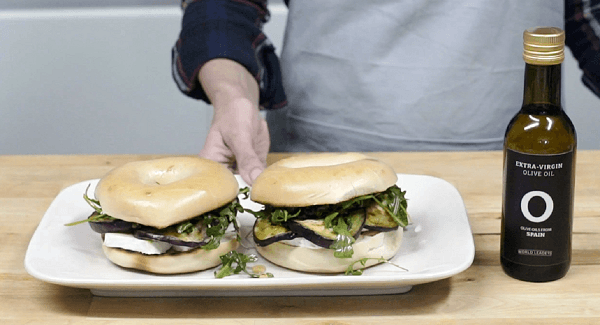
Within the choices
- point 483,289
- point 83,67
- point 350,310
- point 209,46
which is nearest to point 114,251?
point 350,310

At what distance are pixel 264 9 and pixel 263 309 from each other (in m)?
1.05

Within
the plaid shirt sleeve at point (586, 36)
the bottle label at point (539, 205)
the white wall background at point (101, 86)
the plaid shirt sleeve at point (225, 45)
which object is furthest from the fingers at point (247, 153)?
the white wall background at point (101, 86)

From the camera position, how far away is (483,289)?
41.0 inches

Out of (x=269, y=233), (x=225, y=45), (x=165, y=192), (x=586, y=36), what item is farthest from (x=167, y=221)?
(x=586, y=36)

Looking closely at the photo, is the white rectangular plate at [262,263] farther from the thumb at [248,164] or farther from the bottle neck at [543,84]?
the bottle neck at [543,84]

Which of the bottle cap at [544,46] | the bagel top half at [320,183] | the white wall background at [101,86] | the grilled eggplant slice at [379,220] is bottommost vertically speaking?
the white wall background at [101,86]

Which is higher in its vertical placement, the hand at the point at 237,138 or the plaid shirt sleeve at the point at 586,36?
the plaid shirt sleeve at the point at 586,36

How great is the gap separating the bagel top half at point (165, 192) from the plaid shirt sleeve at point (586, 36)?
3.37ft

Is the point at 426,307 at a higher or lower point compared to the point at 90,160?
higher

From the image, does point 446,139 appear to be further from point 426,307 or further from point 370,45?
point 426,307

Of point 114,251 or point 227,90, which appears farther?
point 227,90

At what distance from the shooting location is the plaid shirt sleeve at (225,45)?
168 centimetres

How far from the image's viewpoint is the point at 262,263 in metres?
1.12

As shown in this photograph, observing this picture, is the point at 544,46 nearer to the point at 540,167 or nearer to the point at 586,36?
the point at 540,167
